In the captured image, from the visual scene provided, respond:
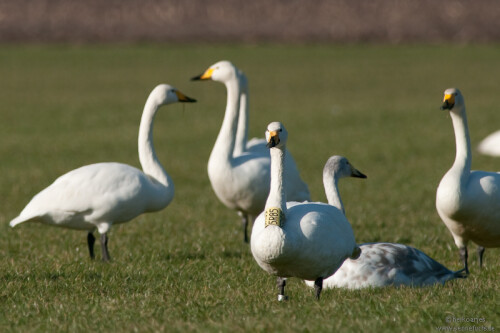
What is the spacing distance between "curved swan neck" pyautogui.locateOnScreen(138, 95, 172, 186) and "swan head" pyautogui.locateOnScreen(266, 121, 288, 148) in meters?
2.69

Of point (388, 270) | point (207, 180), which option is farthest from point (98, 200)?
point (207, 180)

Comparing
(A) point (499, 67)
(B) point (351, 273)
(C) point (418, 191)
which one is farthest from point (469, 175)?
(A) point (499, 67)

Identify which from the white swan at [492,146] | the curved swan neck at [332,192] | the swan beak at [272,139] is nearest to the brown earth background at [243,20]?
the white swan at [492,146]

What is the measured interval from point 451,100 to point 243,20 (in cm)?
5175

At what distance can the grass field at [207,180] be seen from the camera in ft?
18.6

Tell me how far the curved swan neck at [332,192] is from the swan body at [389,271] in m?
0.43

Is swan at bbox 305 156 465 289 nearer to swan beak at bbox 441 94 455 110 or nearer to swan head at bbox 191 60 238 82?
swan beak at bbox 441 94 455 110

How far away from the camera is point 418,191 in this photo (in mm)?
12680

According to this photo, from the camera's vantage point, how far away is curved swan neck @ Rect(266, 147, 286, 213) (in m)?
5.85

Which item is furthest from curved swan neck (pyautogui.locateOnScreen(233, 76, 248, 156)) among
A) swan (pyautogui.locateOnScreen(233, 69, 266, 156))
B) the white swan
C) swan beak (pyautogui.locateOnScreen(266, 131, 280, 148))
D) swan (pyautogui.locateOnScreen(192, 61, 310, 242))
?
the white swan

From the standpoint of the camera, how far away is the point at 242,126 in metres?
10.3

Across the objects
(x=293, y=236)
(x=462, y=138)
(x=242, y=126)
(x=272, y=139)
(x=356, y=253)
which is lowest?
(x=356, y=253)

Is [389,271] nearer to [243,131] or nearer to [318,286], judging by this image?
[318,286]

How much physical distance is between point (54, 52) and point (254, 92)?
20036mm
